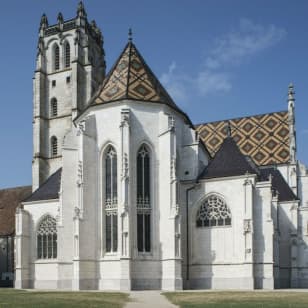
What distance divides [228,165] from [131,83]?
8259 millimetres

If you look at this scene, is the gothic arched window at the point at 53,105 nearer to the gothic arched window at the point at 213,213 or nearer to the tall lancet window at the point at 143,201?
the tall lancet window at the point at 143,201

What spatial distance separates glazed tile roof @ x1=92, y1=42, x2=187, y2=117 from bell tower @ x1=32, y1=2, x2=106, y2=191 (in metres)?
15.7

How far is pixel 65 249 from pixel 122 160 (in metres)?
7.18

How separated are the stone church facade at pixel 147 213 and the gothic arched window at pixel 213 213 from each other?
0.06 meters

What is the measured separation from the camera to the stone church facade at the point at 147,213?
1128 inches

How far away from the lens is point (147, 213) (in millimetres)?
29562

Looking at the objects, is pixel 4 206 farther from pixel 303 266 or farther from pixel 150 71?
pixel 303 266

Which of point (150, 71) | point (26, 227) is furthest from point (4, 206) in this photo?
point (150, 71)

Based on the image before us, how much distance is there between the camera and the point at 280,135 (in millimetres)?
43375

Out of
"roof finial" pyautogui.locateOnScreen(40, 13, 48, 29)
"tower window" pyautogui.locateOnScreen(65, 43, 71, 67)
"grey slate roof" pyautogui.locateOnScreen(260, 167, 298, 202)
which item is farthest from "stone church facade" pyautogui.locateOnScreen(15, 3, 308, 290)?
"roof finial" pyautogui.locateOnScreen(40, 13, 48, 29)

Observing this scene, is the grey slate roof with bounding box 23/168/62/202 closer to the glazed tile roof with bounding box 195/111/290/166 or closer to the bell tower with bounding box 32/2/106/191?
the bell tower with bounding box 32/2/106/191

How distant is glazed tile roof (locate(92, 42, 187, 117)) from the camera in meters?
31.1

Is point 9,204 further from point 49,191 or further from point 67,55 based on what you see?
point 67,55

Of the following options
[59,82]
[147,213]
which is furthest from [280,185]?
[59,82]
